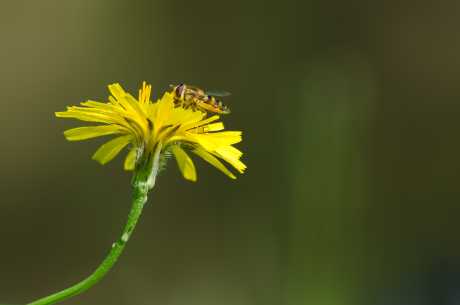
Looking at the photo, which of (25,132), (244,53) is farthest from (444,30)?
(25,132)

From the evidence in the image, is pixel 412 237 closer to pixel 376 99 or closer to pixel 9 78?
pixel 376 99

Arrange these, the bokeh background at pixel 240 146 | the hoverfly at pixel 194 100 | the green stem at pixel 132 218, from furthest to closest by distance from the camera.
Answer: the bokeh background at pixel 240 146
the hoverfly at pixel 194 100
the green stem at pixel 132 218

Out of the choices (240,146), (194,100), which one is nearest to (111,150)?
(194,100)

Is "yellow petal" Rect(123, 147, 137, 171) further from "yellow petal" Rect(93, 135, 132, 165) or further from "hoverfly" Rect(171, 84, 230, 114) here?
"hoverfly" Rect(171, 84, 230, 114)

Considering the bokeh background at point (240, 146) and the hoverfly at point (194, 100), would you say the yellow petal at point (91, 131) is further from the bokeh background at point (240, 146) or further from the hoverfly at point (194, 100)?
the bokeh background at point (240, 146)

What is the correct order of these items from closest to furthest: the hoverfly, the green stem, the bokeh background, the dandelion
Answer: the green stem → the dandelion → the hoverfly → the bokeh background

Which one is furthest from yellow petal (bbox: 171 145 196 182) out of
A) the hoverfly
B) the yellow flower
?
the hoverfly

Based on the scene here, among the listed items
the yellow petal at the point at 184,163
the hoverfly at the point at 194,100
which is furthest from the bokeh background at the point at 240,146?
the yellow petal at the point at 184,163
